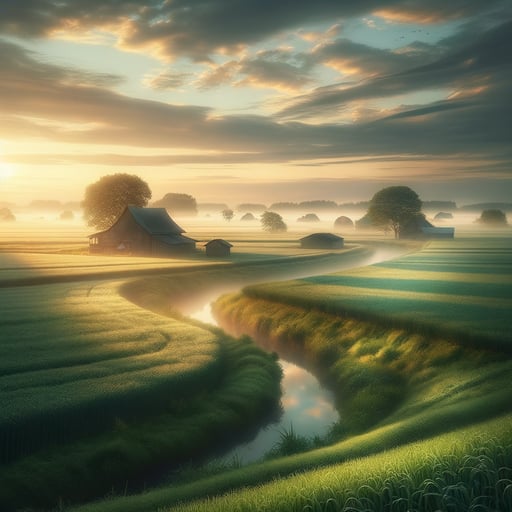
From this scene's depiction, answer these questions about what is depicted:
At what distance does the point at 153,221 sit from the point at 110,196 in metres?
30.3

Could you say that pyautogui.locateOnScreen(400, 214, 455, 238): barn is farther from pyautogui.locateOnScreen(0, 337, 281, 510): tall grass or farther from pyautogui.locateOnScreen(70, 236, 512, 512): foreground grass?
pyautogui.locateOnScreen(0, 337, 281, 510): tall grass

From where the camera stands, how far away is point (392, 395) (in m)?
24.4

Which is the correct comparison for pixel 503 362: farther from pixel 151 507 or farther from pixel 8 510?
pixel 8 510

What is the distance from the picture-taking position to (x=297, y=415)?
24.3 m

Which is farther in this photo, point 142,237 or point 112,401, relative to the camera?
point 142,237

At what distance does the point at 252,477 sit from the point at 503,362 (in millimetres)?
14649

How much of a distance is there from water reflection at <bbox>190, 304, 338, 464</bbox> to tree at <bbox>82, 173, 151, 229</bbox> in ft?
314

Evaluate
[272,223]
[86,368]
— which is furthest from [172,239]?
[272,223]

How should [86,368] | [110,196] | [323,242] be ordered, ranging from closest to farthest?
[86,368] < [323,242] < [110,196]

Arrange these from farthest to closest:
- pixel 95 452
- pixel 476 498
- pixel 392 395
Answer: pixel 392 395, pixel 95 452, pixel 476 498

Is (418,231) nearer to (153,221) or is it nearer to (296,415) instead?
(153,221)

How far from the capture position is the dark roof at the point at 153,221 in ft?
299

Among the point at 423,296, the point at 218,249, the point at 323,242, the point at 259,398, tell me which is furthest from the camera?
the point at 323,242

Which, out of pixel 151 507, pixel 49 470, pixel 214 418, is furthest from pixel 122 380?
pixel 151 507
